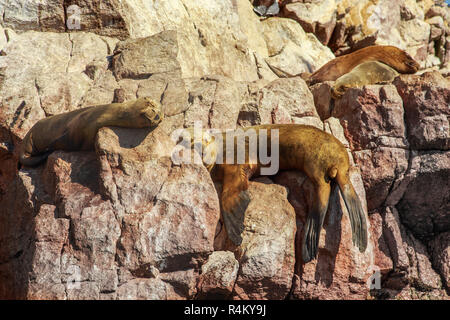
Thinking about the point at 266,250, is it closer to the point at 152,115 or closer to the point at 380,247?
the point at 152,115

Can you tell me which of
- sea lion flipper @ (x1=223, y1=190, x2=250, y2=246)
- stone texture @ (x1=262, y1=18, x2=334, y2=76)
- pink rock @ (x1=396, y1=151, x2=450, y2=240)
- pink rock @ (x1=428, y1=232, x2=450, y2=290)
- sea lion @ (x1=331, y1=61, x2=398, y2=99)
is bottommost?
pink rock @ (x1=428, y1=232, x2=450, y2=290)

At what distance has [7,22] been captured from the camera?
829cm

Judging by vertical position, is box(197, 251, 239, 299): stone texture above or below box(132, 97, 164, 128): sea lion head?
below

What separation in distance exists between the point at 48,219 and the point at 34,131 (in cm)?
142

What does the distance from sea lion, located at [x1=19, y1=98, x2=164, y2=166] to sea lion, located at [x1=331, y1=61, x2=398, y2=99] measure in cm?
355

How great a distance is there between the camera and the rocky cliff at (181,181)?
16.1 feet

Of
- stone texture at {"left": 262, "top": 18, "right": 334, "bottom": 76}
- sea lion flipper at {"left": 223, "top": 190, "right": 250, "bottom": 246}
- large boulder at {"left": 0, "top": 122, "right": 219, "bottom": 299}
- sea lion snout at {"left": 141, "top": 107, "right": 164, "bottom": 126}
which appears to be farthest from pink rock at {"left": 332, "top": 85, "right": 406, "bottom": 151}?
stone texture at {"left": 262, "top": 18, "right": 334, "bottom": 76}

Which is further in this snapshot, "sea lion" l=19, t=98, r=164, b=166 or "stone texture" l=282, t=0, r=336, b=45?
"stone texture" l=282, t=0, r=336, b=45

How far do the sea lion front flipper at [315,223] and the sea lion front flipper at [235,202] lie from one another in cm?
68

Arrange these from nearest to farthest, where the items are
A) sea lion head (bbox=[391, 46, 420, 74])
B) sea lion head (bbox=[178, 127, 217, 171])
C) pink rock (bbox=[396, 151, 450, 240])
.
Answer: sea lion head (bbox=[178, 127, 217, 171]) < pink rock (bbox=[396, 151, 450, 240]) < sea lion head (bbox=[391, 46, 420, 74])

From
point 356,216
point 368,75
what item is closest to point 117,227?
point 356,216

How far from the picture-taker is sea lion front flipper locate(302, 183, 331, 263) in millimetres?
5410

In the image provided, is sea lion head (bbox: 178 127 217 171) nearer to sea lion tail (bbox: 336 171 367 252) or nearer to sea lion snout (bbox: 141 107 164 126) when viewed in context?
sea lion snout (bbox: 141 107 164 126)

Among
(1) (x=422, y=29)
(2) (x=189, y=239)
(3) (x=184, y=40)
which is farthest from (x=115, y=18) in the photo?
(1) (x=422, y=29)
